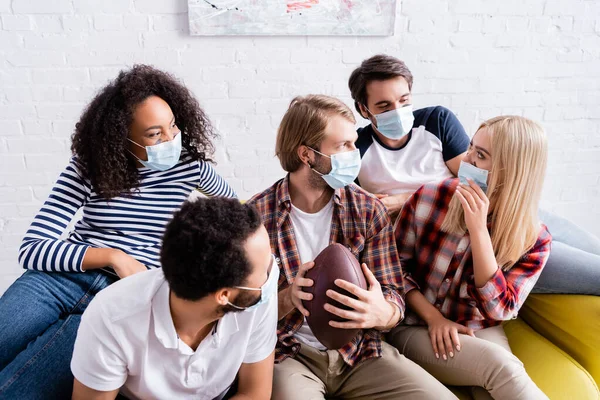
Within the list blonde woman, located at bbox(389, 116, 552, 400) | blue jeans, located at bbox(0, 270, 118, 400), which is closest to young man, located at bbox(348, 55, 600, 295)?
blonde woman, located at bbox(389, 116, 552, 400)

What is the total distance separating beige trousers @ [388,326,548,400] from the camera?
4.72 feet

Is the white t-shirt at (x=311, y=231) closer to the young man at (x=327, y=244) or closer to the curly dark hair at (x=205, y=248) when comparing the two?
the young man at (x=327, y=244)

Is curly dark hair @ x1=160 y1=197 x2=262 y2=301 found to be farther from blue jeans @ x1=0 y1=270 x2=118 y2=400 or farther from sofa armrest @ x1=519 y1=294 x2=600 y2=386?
sofa armrest @ x1=519 y1=294 x2=600 y2=386

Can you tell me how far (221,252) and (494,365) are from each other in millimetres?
883

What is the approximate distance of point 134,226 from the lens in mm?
1830

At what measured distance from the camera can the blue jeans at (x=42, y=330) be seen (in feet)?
4.45

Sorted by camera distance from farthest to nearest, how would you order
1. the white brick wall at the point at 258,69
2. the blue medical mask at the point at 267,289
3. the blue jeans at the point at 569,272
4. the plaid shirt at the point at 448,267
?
the white brick wall at the point at 258,69, the blue jeans at the point at 569,272, the plaid shirt at the point at 448,267, the blue medical mask at the point at 267,289

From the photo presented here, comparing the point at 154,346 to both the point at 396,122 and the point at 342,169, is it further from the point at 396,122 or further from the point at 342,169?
the point at 396,122

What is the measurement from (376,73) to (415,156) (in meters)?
0.37

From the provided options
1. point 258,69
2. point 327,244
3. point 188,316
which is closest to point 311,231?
point 327,244

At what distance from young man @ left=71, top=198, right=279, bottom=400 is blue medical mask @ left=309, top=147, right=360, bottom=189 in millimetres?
469

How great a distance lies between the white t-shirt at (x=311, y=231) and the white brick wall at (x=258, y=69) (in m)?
1.20

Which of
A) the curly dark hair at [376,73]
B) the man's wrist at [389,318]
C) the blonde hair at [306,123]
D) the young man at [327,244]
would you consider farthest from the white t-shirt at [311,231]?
the curly dark hair at [376,73]

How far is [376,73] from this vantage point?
80.8 inches
